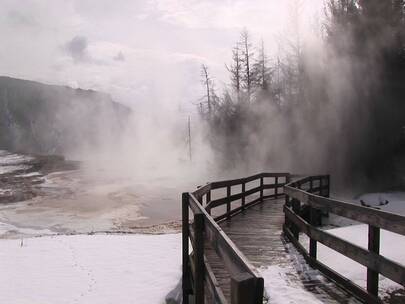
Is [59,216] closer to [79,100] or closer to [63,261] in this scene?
[63,261]

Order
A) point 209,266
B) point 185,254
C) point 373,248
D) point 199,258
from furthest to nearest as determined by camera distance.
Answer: point 185,254
point 373,248
point 199,258
point 209,266

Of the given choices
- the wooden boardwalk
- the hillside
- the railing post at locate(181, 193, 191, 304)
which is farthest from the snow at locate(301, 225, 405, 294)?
the hillside

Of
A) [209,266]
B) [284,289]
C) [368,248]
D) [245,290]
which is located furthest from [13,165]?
[245,290]

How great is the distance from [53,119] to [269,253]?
5587 inches

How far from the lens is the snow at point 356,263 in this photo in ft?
18.3

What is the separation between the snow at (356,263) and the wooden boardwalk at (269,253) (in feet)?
1.67

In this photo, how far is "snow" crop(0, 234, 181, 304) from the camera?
7078 mm

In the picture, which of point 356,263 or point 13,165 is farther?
point 13,165

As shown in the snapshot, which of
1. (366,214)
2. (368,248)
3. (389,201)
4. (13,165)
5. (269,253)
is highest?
(366,214)

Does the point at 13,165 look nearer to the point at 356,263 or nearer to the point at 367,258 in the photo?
the point at 356,263

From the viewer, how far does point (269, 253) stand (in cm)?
706

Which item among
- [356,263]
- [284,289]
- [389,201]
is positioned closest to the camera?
[284,289]

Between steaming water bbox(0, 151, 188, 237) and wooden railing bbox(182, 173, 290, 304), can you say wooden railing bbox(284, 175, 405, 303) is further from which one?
steaming water bbox(0, 151, 188, 237)

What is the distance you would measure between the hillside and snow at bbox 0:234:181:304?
11676 centimetres
